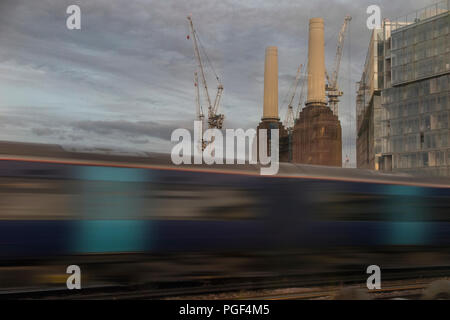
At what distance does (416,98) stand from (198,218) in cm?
6781

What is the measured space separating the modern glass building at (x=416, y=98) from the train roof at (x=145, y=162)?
58157 mm

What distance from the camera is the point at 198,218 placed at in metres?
11.5

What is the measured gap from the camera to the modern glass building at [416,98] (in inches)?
2680

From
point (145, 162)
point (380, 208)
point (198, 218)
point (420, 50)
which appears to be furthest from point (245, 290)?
point (420, 50)

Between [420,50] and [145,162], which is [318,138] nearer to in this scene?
[420,50]

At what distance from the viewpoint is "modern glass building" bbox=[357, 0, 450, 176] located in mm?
68062

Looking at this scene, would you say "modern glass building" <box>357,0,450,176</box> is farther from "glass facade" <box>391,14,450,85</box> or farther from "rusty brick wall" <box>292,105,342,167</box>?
"rusty brick wall" <box>292,105,342,167</box>

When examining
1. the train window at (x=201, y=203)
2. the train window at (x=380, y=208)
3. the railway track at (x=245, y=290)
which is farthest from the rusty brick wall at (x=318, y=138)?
the train window at (x=201, y=203)

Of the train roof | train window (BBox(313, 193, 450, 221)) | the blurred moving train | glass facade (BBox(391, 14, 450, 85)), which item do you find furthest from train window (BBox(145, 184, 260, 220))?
glass facade (BBox(391, 14, 450, 85))

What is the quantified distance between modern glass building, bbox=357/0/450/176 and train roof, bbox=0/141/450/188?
5816cm

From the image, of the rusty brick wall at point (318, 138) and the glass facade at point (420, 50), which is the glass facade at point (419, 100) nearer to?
the glass facade at point (420, 50)

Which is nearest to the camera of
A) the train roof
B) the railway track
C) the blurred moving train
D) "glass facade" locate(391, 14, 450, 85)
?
the blurred moving train

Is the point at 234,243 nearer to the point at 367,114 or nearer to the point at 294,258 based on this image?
the point at 294,258

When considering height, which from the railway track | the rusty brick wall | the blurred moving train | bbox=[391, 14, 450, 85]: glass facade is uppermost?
bbox=[391, 14, 450, 85]: glass facade
